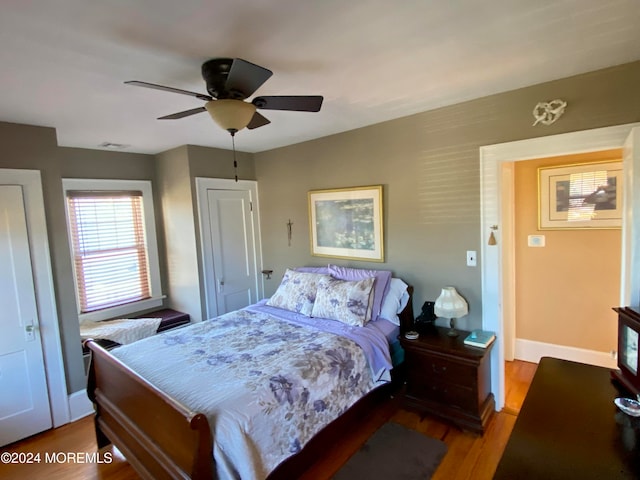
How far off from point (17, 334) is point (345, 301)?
255cm

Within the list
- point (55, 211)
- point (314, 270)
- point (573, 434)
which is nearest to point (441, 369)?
point (573, 434)

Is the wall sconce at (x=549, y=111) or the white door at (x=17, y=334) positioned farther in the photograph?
the white door at (x=17, y=334)

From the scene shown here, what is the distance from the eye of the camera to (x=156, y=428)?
1820 mm

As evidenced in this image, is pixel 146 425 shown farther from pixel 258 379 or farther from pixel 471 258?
pixel 471 258

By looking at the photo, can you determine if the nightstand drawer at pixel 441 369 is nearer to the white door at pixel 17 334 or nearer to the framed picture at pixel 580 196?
the framed picture at pixel 580 196

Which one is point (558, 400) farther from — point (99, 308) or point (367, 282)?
point (99, 308)

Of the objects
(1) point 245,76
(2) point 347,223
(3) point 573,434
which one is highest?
(1) point 245,76

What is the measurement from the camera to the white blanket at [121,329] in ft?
10.6

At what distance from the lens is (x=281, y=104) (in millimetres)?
1812

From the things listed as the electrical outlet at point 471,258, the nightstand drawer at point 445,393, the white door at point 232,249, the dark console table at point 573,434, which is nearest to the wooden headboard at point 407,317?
the nightstand drawer at point 445,393

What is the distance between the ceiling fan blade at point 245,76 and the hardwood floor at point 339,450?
2.30 m

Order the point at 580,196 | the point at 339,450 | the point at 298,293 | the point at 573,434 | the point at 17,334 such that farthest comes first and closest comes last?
the point at 298,293 → the point at 580,196 → the point at 17,334 → the point at 339,450 → the point at 573,434

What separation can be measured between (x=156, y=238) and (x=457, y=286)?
3386 mm

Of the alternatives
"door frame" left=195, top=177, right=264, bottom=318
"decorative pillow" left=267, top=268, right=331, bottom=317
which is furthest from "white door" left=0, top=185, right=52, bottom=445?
"decorative pillow" left=267, top=268, right=331, bottom=317
